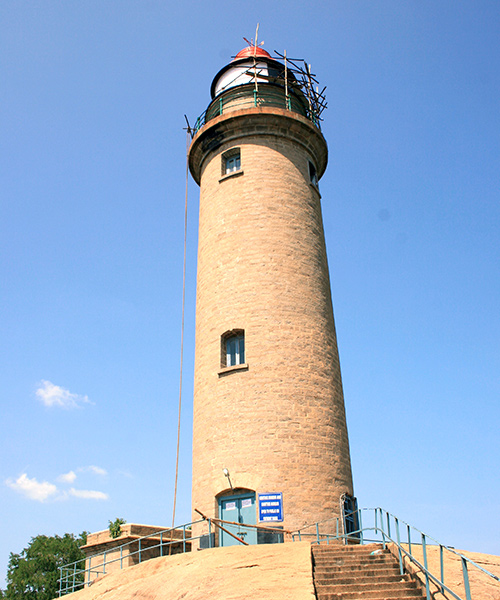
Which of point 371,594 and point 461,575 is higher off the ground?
point 461,575

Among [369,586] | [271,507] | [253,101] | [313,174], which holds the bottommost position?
[369,586]

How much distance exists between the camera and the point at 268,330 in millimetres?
16141

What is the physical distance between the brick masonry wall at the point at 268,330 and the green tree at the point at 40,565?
105 feet

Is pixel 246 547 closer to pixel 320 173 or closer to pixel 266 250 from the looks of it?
pixel 266 250

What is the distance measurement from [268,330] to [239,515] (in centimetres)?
509

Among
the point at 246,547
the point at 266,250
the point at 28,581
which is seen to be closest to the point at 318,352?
the point at 266,250

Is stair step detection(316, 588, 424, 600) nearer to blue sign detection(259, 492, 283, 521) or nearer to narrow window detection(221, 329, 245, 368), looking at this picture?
blue sign detection(259, 492, 283, 521)

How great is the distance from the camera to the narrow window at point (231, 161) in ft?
64.2

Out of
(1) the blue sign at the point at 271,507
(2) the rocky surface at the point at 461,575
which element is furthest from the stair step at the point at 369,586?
(1) the blue sign at the point at 271,507

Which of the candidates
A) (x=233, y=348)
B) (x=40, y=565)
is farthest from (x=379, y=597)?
(x=40, y=565)

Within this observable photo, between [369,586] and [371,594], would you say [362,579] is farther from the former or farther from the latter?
[371,594]

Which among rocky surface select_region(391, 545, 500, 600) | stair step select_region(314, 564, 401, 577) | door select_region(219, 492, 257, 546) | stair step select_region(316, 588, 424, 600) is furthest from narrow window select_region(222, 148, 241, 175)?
stair step select_region(316, 588, 424, 600)

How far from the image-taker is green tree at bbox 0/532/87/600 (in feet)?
137

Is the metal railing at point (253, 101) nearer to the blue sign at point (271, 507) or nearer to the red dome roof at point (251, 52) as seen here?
the red dome roof at point (251, 52)
